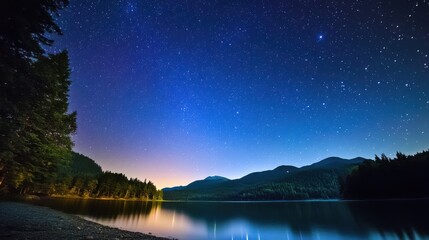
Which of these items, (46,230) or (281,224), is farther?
(281,224)

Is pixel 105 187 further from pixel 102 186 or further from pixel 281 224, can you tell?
pixel 281 224

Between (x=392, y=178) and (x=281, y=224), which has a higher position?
(x=392, y=178)

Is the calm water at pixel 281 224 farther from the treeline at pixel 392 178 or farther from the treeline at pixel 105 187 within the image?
the treeline at pixel 105 187

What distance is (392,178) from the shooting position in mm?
101062

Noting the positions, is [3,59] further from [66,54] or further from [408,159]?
[408,159]

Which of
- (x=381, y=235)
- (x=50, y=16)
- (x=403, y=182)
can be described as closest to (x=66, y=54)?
(x=50, y=16)

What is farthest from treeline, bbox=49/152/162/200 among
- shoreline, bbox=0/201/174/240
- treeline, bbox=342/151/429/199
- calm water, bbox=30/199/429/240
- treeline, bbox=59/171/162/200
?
treeline, bbox=342/151/429/199

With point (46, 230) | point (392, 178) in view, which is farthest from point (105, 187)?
point (392, 178)

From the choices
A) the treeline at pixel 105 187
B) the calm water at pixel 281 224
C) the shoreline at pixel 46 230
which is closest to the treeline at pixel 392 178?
the calm water at pixel 281 224

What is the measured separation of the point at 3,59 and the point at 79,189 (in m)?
155

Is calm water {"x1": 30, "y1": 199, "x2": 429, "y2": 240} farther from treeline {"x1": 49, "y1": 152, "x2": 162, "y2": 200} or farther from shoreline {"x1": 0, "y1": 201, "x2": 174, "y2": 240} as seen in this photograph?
treeline {"x1": 49, "y1": 152, "x2": 162, "y2": 200}

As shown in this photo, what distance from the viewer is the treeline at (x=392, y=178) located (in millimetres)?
93625

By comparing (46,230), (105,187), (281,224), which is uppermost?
(105,187)

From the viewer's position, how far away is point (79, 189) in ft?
466
